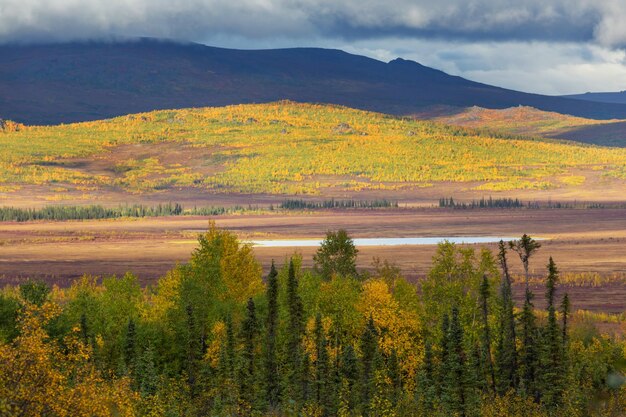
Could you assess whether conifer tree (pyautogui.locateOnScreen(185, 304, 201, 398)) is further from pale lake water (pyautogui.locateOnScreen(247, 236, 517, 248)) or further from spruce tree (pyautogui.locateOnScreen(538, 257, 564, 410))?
pale lake water (pyautogui.locateOnScreen(247, 236, 517, 248))

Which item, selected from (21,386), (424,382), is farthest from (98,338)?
(21,386)

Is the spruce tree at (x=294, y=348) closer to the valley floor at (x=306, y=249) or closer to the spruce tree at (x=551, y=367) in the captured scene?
Answer: the spruce tree at (x=551, y=367)

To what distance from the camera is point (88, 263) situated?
439 feet

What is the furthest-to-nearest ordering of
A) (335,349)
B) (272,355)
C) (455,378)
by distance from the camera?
(335,349), (272,355), (455,378)

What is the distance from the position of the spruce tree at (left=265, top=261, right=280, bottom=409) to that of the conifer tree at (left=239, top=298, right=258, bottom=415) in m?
0.75

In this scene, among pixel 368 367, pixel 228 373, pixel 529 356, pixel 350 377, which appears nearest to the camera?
pixel 350 377

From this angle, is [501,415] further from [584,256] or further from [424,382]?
[584,256]

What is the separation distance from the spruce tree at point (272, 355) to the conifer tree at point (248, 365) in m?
0.75

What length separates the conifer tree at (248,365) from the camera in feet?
155

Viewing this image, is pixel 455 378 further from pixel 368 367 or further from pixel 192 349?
pixel 192 349

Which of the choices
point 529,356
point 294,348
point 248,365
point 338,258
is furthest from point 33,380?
point 338,258

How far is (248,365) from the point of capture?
52.2 metres

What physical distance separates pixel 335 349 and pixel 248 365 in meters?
6.81

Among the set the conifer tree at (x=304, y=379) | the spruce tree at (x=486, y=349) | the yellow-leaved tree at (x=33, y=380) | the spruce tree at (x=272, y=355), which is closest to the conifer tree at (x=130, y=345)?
the spruce tree at (x=272, y=355)
